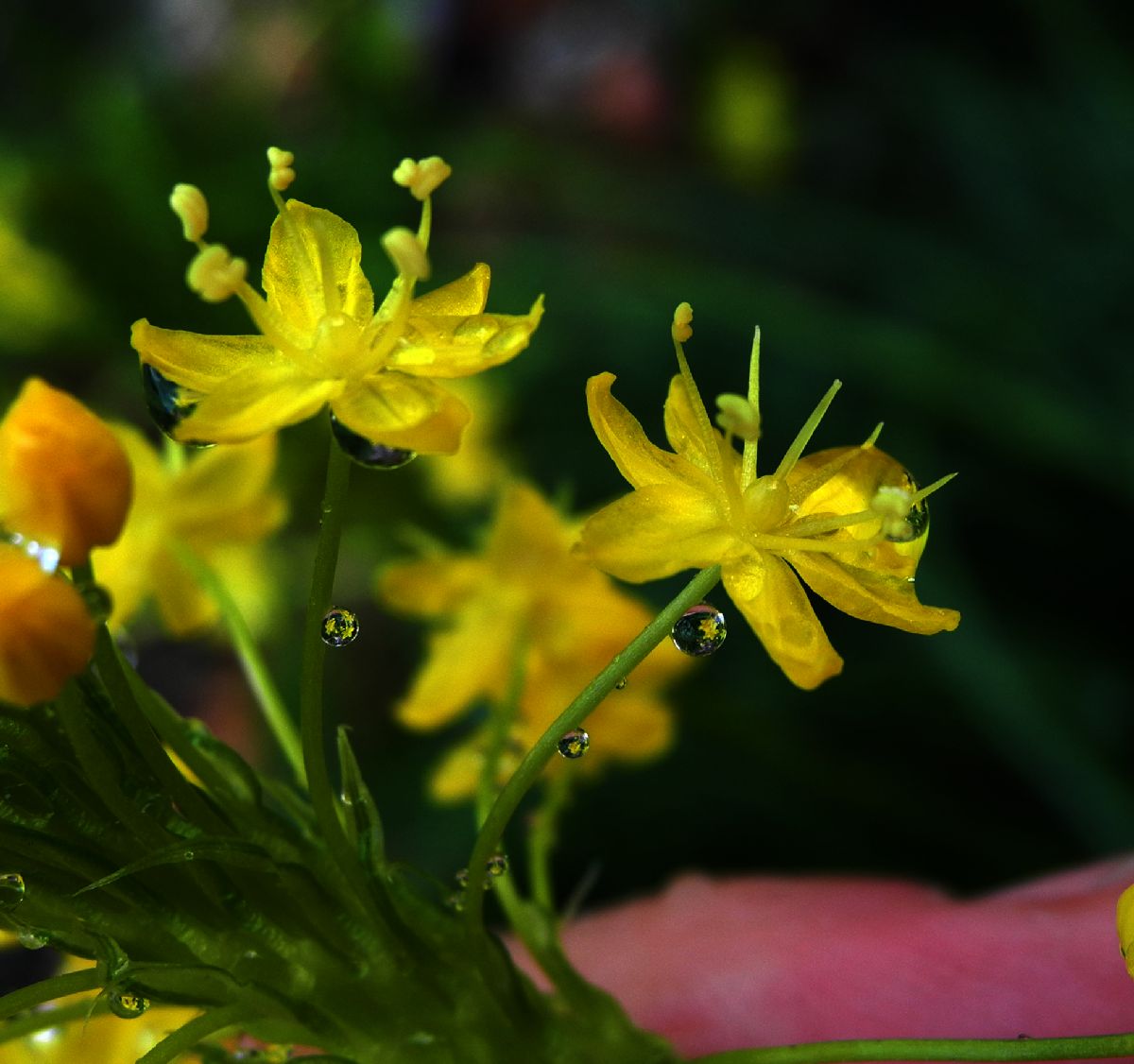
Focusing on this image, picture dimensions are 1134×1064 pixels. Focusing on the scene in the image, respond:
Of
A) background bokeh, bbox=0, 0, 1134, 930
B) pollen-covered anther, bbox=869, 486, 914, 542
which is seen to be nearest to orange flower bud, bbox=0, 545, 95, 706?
pollen-covered anther, bbox=869, 486, 914, 542

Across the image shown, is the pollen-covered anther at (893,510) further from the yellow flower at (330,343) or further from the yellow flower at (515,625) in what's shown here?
the yellow flower at (515,625)

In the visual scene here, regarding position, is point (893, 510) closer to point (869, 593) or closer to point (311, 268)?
point (869, 593)

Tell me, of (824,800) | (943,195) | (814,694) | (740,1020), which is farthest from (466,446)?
(740,1020)

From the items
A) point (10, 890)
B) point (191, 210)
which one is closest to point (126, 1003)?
point (10, 890)

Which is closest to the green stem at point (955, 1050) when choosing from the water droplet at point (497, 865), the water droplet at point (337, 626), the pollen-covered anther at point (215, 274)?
the water droplet at point (497, 865)

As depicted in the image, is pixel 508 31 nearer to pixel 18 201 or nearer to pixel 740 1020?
pixel 18 201
